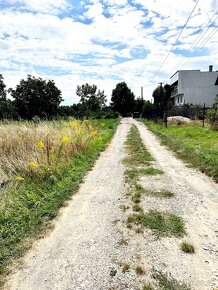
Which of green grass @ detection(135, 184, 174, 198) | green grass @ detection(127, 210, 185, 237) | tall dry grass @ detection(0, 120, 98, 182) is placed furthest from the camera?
tall dry grass @ detection(0, 120, 98, 182)

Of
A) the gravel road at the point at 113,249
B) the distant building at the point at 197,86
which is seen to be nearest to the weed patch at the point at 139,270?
the gravel road at the point at 113,249

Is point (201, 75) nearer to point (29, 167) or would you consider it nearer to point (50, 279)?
point (29, 167)

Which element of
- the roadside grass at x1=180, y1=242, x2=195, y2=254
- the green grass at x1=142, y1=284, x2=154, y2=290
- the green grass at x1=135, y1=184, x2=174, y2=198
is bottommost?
the green grass at x1=135, y1=184, x2=174, y2=198

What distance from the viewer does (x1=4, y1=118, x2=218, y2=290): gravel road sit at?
285 cm

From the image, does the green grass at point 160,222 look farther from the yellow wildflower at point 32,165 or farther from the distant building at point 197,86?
the distant building at point 197,86

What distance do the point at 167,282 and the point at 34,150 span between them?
5.98 m

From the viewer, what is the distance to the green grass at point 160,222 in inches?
150

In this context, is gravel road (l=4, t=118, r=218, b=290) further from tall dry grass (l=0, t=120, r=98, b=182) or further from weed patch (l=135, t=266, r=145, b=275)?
tall dry grass (l=0, t=120, r=98, b=182)

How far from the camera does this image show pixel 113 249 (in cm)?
342

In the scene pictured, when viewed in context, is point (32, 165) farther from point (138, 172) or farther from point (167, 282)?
point (167, 282)

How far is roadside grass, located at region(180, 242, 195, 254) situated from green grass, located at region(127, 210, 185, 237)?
10.7 inches

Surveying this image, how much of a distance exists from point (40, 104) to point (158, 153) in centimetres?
5148

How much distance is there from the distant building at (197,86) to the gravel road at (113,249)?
4547 cm

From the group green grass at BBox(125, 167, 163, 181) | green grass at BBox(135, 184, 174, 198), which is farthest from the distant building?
green grass at BBox(135, 184, 174, 198)
